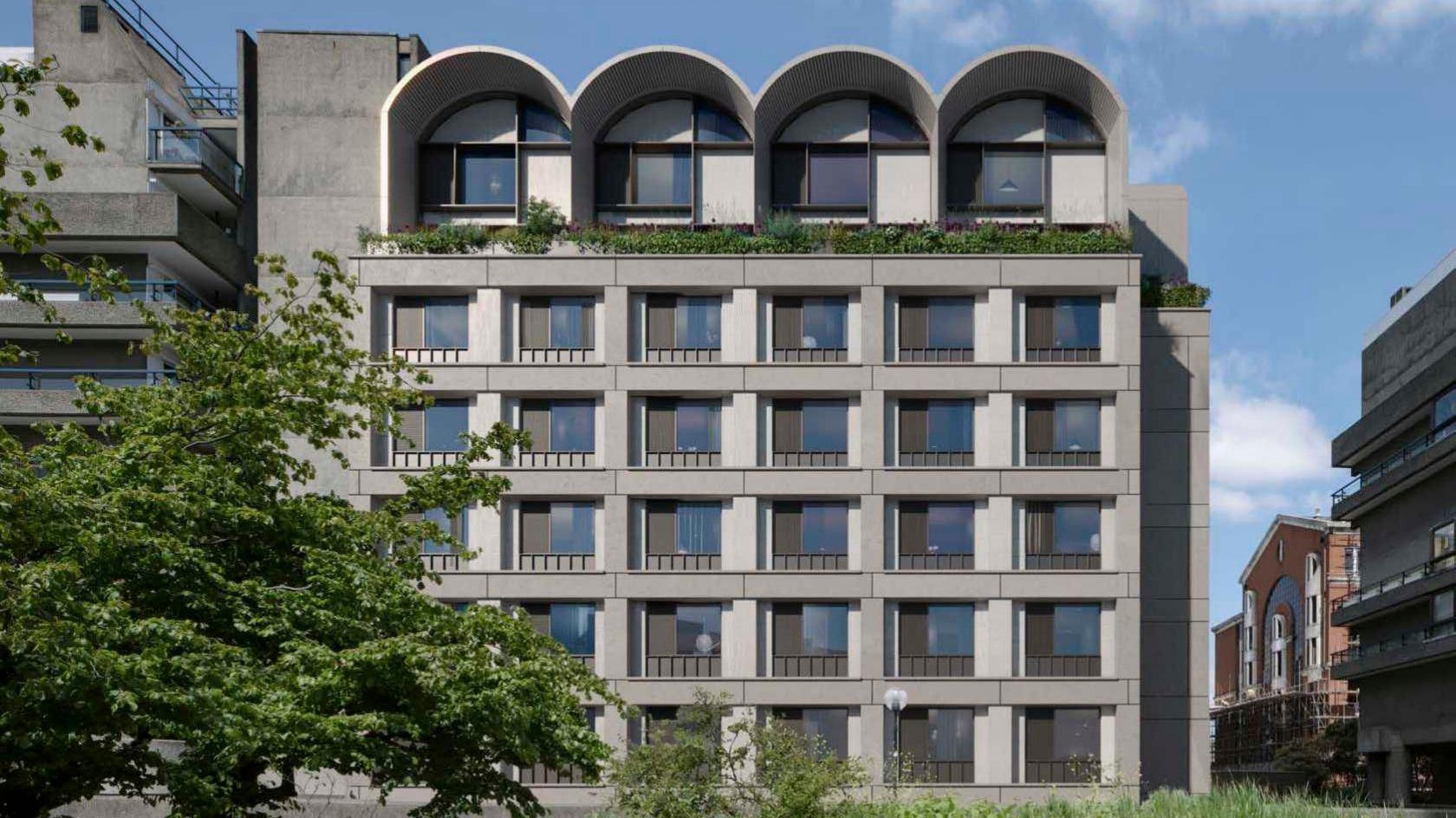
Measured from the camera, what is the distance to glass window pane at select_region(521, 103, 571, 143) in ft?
188

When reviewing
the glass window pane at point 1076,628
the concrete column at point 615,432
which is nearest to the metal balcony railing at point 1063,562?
the glass window pane at point 1076,628

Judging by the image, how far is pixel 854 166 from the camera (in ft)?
187

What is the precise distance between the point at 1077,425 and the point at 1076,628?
668cm

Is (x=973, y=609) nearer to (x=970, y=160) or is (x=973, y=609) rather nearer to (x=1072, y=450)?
(x=1072, y=450)

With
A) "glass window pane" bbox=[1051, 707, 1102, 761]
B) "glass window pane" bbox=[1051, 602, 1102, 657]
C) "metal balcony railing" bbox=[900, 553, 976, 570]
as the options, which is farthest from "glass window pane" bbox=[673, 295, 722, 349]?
"glass window pane" bbox=[1051, 707, 1102, 761]

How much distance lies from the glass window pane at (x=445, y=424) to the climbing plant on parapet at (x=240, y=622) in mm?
23215

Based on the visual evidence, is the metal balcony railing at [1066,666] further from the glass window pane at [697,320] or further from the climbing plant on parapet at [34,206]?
the climbing plant on parapet at [34,206]

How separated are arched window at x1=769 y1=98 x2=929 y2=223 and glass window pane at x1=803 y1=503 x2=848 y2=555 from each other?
10663 mm

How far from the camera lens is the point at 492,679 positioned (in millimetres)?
24984

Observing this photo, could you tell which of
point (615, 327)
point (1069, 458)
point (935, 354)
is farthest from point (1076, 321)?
point (615, 327)

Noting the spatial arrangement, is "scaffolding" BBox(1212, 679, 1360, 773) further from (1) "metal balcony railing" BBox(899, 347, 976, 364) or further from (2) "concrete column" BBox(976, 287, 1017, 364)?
(1) "metal balcony railing" BBox(899, 347, 976, 364)

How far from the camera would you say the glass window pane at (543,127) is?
57250mm

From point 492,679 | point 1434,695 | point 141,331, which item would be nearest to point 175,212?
point 141,331

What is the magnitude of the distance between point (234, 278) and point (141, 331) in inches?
176
